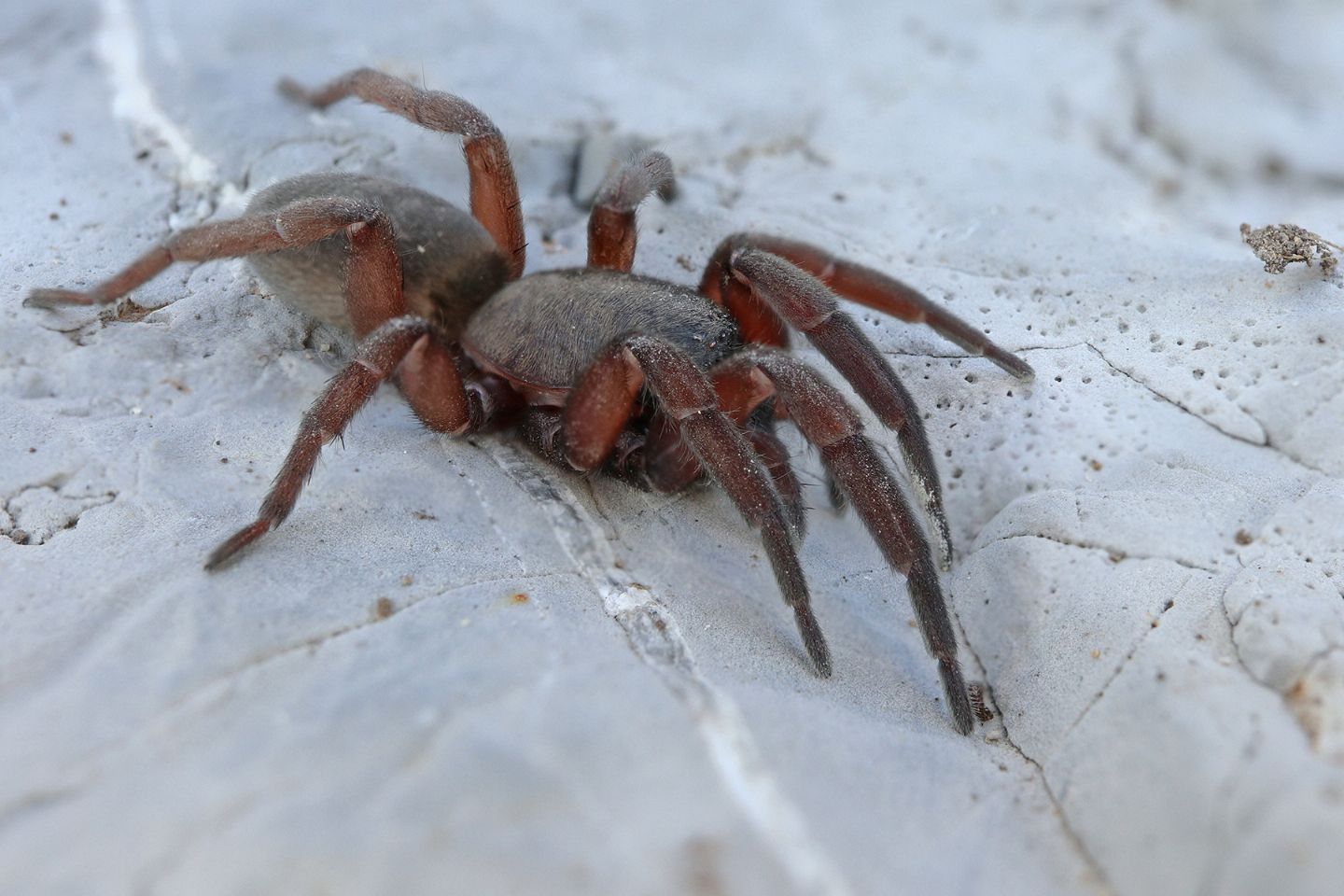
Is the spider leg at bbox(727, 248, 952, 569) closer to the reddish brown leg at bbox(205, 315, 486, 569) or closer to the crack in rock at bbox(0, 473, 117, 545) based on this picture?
the reddish brown leg at bbox(205, 315, 486, 569)

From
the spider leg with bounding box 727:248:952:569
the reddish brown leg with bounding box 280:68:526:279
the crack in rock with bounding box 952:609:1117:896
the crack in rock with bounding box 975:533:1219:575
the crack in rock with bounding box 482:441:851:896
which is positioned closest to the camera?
the crack in rock with bounding box 482:441:851:896

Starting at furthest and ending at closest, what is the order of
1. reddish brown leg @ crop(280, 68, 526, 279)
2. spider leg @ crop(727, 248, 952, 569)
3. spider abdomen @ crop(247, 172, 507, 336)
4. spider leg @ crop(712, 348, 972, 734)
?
reddish brown leg @ crop(280, 68, 526, 279)
spider abdomen @ crop(247, 172, 507, 336)
spider leg @ crop(727, 248, 952, 569)
spider leg @ crop(712, 348, 972, 734)

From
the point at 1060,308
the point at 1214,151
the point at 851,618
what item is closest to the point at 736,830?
the point at 851,618

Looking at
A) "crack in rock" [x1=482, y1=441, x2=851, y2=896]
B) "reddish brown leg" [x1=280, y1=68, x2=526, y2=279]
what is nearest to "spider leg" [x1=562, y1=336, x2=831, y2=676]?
"crack in rock" [x1=482, y1=441, x2=851, y2=896]

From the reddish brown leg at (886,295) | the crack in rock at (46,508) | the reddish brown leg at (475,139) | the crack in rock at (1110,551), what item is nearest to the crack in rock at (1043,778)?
the crack in rock at (1110,551)

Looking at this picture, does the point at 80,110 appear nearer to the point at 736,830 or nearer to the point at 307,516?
the point at 307,516

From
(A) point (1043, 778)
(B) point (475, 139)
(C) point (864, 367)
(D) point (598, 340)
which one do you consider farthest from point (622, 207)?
(A) point (1043, 778)

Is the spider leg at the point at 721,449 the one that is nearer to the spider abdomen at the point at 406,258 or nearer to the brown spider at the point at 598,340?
the brown spider at the point at 598,340

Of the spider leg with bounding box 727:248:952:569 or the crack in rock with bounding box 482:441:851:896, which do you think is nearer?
the crack in rock with bounding box 482:441:851:896
